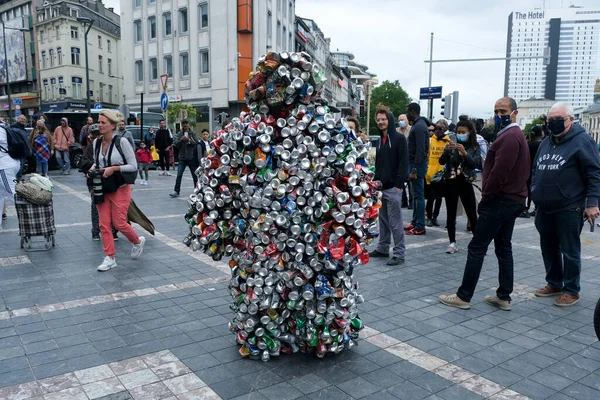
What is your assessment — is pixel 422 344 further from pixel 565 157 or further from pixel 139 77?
pixel 139 77

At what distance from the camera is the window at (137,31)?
4116 centimetres

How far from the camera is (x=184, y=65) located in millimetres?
38969

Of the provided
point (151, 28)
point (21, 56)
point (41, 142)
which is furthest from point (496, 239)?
point (21, 56)

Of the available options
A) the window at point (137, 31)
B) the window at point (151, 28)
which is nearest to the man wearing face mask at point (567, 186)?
the window at point (151, 28)

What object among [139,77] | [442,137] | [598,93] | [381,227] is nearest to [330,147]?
[381,227]

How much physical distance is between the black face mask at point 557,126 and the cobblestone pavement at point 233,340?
172 centimetres

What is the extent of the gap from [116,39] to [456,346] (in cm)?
6337

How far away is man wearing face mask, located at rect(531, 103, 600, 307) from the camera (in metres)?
4.69

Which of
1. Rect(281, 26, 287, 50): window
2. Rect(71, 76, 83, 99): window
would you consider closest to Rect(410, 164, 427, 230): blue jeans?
Rect(281, 26, 287, 50): window

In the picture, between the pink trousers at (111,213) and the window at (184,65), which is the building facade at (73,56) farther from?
the pink trousers at (111,213)

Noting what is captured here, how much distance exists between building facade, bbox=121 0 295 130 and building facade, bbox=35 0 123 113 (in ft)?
39.5

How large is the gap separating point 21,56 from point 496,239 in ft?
217

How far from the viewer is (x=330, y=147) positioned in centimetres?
335

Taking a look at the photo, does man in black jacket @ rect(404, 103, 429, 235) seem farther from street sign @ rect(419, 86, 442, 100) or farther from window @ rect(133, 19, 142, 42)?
window @ rect(133, 19, 142, 42)
